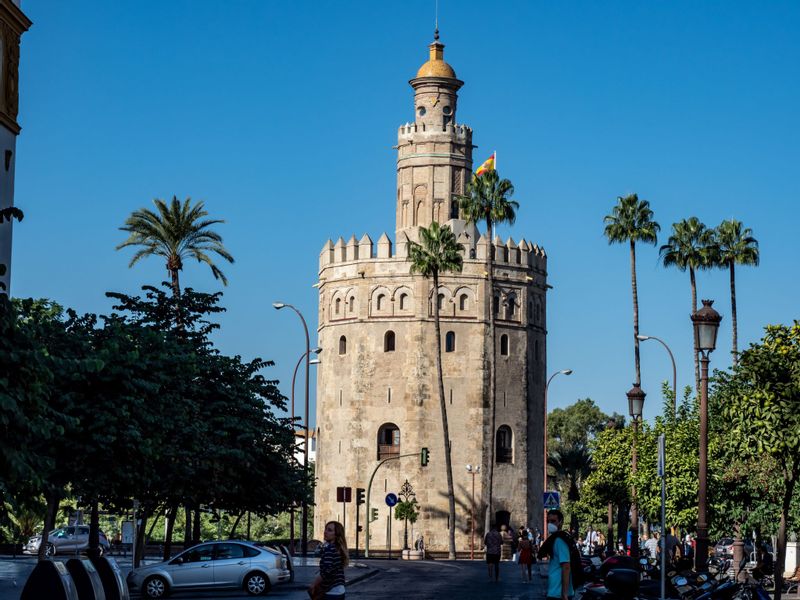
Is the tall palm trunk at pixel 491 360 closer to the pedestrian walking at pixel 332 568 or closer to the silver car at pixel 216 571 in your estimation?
the silver car at pixel 216 571

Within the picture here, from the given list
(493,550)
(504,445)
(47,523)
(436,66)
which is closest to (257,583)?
(47,523)

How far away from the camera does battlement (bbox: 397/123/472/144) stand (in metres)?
89.9

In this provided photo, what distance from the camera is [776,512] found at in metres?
36.8

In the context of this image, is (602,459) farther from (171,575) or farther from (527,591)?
(171,575)

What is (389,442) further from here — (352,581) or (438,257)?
(352,581)

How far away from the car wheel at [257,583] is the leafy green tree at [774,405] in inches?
484

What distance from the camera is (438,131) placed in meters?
89.8

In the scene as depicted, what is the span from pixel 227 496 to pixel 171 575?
9.36 m

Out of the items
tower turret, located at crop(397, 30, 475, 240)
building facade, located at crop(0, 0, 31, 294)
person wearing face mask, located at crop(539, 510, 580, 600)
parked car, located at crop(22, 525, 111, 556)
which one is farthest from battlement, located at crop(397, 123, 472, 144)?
person wearing face mask, located at crop(539, 510, 580, 600)

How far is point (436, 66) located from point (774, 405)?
6900cm

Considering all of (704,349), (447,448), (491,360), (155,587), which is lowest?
(155,587)

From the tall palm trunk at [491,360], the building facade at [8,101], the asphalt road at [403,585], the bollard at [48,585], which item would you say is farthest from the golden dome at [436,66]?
the bollard at [48,585]

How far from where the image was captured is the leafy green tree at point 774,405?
23516mm

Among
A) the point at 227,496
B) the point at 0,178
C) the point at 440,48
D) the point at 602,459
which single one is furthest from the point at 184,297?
the point at 440,48
